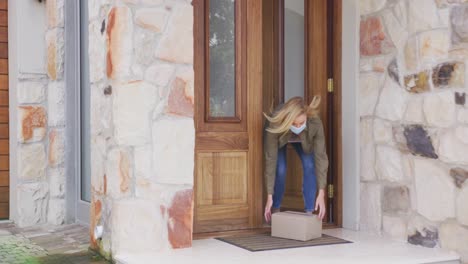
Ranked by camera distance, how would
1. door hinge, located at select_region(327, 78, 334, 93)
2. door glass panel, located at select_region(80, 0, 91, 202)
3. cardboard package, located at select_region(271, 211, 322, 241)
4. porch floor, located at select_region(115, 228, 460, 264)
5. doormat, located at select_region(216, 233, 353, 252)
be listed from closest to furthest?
porch floor, located at select_region(115, 228, 460, 264), doormat, located at select_region(216, 233, 353, 252), cardboard package, located at select_region(271, 211, 322, 241), door hinge, located at select_region(327, 78, 334, 93), door glass panel, located at select_region(80, 0, 91, 202)

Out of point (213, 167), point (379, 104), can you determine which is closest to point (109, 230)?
point (213, 167)

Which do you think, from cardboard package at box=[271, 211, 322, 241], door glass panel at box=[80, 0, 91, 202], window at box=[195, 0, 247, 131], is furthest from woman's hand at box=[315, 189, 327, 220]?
door glass panel at box=[80, 0, 91, 202]

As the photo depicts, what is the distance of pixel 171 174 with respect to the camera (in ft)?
13.2

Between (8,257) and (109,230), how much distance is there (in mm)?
706

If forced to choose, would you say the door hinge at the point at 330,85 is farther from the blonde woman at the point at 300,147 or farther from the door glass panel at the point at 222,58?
the door glass panel at the point at 222,58

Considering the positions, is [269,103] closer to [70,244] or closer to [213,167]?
[213,167]

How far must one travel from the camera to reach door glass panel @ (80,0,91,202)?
17.7 ft

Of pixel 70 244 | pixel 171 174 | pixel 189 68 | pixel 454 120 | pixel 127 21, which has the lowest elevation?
pixel 70 244

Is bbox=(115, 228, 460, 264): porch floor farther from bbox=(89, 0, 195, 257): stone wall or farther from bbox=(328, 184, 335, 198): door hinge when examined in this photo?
bbox=(328, 184, 335, 198): door hinge

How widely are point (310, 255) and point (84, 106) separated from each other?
248 centimetres

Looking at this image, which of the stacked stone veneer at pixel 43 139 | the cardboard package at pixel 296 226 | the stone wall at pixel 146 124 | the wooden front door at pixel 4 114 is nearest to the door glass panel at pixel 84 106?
the stacked stone veneer at pixel 43 139

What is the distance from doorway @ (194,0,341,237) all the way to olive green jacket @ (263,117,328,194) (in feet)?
0.46

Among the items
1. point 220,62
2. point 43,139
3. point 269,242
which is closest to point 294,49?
point 220,62

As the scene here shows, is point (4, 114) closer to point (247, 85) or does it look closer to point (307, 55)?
point (247, 85)
